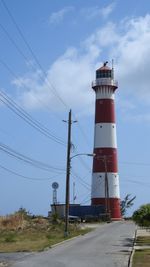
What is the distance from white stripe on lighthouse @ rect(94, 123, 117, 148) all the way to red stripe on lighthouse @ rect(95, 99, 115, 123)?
0.63 m

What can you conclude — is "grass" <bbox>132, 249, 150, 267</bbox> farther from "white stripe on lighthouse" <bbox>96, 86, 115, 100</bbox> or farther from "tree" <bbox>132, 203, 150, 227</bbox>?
"white stripe on lighthouse" <bbox>96, 86, 115, 100</bbox>

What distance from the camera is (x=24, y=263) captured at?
23062 millimetres

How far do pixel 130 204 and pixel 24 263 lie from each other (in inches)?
3423

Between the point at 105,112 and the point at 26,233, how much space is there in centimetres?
3274

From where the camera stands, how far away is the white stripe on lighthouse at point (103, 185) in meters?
76.9

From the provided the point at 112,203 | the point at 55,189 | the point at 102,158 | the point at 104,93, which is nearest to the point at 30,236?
the point at 55,189

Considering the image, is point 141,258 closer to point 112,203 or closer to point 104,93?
point 104,93

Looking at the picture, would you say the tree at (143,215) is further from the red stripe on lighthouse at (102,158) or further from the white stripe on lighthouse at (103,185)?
the white stripe on lighthouse at (103,185)

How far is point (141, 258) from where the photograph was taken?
2484 centimetres

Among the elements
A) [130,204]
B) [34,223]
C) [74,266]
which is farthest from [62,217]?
[74,266]

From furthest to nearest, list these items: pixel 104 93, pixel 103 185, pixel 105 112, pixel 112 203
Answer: pixel 112 203, pixel 104 93, pixel 103 185, pixel 105 112

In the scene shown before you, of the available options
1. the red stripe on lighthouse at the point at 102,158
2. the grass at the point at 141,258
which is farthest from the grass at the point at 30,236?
the red stripe on lighthouse at the point at 102,158

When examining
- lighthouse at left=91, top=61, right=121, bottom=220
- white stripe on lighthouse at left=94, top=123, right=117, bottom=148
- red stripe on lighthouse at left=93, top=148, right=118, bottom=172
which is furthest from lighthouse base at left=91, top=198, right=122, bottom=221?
white stripe on lighthouse at left=94, top=123, right=117, bottom=148

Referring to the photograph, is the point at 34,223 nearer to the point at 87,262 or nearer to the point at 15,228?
the point at 15,228
